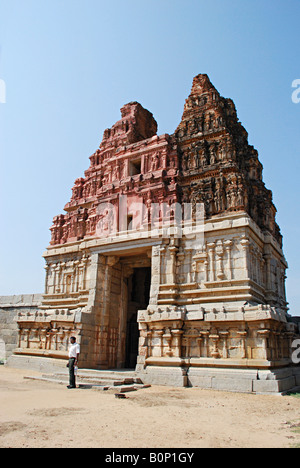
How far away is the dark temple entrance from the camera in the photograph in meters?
20.0

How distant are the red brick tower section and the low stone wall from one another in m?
4.86

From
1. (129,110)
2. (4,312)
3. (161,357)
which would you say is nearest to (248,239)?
(161,357)

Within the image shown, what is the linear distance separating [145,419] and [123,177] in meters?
14.5

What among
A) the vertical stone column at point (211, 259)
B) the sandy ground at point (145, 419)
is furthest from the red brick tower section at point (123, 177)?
the sandy ground at point (145, 419)

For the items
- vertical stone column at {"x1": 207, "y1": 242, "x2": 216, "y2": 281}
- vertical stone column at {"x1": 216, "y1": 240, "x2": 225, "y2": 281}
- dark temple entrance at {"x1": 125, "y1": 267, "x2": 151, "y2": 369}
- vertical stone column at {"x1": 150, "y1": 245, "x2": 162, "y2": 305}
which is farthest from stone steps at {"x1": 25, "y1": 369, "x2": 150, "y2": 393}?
dark temple entrance at {"x1": 125, "y1": 267, "x2": 151, "y2": 369}

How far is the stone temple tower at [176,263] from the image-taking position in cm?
1296

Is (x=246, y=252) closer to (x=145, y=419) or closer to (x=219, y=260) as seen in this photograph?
(x=219, y=260)

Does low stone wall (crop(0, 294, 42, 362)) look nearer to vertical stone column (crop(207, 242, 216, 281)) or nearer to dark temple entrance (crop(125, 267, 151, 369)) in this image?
dark temple entrance (crop(125, 267, 151, 369))

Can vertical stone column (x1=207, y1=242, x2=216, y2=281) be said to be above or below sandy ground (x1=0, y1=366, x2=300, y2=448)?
above

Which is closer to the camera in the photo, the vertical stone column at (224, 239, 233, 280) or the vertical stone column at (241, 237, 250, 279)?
the vertical stone column at (241, 237, 250, 279)

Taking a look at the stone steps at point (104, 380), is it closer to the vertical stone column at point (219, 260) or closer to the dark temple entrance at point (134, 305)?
the vertical stone column at point (219, 260)

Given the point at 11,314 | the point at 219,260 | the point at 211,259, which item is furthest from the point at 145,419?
the point at 11,314

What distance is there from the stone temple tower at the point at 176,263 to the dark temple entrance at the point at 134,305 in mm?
68

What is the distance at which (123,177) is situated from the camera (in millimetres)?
20062
